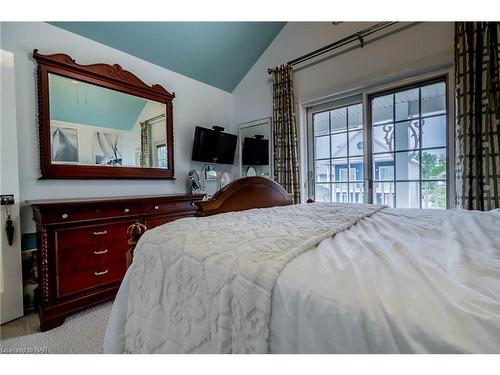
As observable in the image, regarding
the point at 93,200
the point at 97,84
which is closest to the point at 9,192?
the point at 93,200

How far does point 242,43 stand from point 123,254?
303cm

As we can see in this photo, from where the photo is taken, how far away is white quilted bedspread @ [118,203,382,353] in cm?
62

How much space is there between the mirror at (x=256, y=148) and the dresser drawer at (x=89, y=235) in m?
2.12

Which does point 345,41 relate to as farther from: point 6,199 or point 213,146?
point 6,199

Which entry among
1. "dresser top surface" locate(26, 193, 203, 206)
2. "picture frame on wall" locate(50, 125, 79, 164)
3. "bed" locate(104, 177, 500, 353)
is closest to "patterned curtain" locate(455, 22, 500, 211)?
"bed" locate(104, 177, 500, 353)

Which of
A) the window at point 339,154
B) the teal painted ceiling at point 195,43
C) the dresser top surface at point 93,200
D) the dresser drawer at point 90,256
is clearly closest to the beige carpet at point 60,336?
the dresser drawer at point 90,256

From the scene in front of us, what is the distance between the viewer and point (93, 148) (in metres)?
2.43

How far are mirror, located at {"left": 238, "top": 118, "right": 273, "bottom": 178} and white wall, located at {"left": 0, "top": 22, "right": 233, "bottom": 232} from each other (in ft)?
2.77

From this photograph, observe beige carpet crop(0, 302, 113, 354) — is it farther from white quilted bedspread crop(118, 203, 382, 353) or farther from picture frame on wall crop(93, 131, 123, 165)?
picture frame on wall crop(93, 131, 123, 165)

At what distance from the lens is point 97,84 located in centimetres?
245

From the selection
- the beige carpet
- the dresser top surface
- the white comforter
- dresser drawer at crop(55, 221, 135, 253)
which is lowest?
the beige carpet

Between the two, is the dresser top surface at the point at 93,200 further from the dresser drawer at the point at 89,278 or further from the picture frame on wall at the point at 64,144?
the dresser drawer at the point at 89,278

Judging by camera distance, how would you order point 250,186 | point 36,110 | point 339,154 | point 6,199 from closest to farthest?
1. point 6,199
2. point 250,186
3. point 36,110
4. point 339,154

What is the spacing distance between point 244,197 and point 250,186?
4.9 inches
